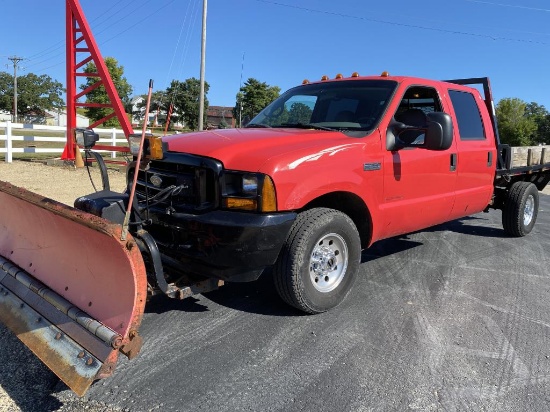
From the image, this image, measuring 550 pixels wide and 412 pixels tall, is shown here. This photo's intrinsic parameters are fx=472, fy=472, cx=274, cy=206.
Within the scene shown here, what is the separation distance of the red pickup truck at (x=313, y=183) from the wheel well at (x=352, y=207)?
0.01 m

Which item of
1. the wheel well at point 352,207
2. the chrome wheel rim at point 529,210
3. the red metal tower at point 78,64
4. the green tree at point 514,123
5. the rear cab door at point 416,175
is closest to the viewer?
the wheel well at point 352,207

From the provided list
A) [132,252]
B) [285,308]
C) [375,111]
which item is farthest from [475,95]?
[132,252]

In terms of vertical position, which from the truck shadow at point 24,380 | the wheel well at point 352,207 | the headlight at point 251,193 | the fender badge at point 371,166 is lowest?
the truck shadow at point 24,380

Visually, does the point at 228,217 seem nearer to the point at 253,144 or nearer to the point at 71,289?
the point at 253,144

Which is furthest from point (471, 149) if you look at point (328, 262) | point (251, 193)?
point (251, 193)

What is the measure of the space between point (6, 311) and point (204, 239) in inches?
55.8

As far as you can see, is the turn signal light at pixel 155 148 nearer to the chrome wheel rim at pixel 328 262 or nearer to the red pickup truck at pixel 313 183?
the red pickup truck at pixel 313 183

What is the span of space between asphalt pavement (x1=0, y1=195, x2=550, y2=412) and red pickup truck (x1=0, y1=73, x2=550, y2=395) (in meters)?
0.28

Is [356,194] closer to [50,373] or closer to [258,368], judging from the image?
[258,368]

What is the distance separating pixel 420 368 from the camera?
3146 millimetres

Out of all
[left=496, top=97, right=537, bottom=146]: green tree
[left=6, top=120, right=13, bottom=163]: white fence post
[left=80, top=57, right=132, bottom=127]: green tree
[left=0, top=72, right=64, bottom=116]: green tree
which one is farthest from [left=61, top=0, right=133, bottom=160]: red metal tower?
[left=0, top=72, right=64, bottom=116]: green tree

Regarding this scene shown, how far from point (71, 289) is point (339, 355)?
1866mm

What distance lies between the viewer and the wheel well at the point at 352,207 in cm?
408

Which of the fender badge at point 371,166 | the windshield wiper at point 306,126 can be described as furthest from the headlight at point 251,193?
the windshield wiper at point 306,126
